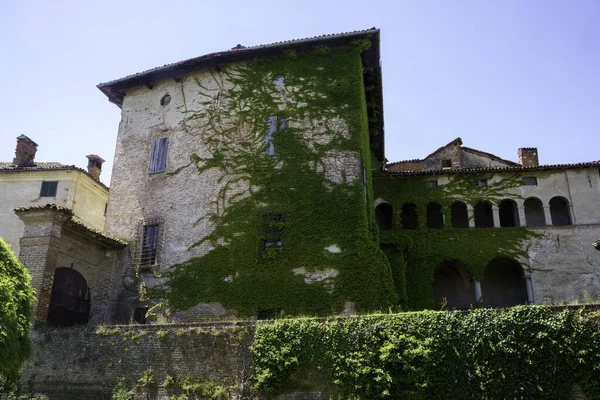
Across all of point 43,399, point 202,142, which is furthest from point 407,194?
point 43,399

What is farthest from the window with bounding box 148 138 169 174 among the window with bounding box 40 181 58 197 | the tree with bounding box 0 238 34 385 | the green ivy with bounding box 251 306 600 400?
the green ivy with bounding box 251 306 600 400

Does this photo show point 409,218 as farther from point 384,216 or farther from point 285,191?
point 285,191

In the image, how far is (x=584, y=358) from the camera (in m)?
13.1

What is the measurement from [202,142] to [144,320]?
8.29 metres

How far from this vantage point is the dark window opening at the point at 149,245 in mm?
23406

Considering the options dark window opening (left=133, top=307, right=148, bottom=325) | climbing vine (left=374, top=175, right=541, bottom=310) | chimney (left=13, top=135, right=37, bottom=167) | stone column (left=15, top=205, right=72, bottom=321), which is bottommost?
dark window opening (left=133, top=307, right=148, bottom=325)

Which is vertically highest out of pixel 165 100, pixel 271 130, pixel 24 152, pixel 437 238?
pixel 24 152

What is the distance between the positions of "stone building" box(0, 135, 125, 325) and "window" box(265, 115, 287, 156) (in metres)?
7.88

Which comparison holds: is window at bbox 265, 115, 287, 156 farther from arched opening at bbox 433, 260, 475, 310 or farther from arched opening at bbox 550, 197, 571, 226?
arched opening at bbox 550, 197, 571, 226

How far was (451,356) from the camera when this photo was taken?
13.9 meters

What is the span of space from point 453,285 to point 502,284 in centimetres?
262

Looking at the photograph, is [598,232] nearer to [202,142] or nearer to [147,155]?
[202,142]

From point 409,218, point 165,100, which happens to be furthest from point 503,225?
point 165,100

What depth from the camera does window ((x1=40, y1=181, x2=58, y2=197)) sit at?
31.7 meters
